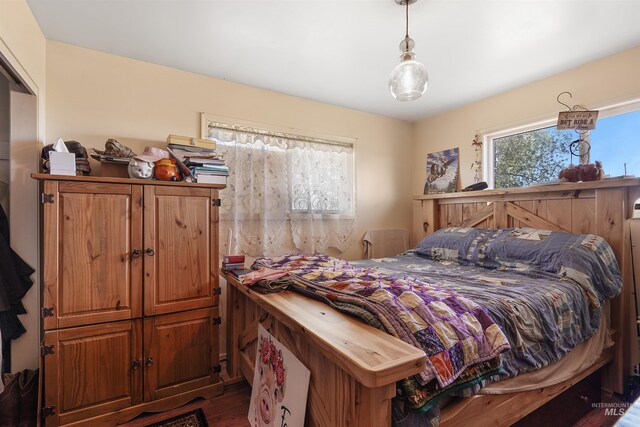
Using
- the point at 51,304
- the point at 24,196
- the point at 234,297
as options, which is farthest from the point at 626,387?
the point at 24,196

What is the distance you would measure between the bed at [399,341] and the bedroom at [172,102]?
2.15 feet

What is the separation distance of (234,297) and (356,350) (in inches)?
56.8

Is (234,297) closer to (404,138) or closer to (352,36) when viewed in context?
(352,36)

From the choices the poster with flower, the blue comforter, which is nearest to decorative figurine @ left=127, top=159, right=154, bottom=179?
the poster with flower

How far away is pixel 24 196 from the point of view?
1802mm

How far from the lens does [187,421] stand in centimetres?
169

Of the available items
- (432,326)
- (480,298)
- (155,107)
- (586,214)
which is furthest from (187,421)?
(586,214)

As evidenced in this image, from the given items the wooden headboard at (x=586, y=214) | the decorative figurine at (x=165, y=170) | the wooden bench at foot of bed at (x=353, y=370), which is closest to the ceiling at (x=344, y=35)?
the decorative figurine at (x=165, y=170)

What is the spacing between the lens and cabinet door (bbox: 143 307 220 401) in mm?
1763

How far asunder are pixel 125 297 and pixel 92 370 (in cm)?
41

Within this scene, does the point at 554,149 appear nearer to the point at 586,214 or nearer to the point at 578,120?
the point at 578,120

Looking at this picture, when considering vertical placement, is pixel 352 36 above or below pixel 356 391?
above

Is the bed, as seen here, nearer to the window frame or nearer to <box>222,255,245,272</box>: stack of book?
<box>222,255,245,272</box>: stack of book

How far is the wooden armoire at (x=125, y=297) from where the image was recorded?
5.15ft
